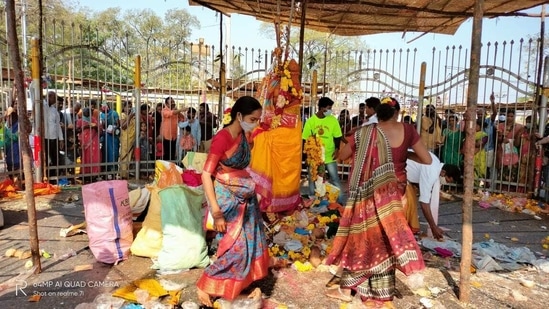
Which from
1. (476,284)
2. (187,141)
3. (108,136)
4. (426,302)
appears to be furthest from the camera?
(187,141)

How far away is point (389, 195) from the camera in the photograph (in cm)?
355

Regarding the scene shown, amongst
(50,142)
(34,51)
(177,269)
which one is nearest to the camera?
(177,269)

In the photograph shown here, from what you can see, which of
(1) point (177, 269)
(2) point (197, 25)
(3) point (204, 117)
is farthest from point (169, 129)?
(2) point (197, 25)

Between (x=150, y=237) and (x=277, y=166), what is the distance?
7.66ft

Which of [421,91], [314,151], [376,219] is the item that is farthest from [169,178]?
[421,91]

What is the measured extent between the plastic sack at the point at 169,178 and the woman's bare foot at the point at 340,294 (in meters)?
2.18

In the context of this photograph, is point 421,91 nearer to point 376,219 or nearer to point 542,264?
point 542,264

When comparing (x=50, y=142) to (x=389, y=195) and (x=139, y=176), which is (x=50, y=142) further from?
(x=389, y=195)

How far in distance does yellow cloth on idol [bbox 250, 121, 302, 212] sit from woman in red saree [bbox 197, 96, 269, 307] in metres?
2.49

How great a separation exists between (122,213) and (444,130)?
23.8ft

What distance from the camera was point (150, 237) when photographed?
14.7ft

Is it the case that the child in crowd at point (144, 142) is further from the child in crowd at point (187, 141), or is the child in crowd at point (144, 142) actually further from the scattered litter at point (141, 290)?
the scattered litter at point (141, 290)

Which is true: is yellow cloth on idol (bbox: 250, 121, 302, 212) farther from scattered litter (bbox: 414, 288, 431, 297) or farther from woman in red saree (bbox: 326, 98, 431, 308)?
scattered litter (bbox: 414, 288, 431, 297)

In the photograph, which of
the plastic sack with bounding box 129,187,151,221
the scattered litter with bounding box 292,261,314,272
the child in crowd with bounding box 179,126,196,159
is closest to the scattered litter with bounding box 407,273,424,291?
the scattered litter with bounding box 292,261,314,272
